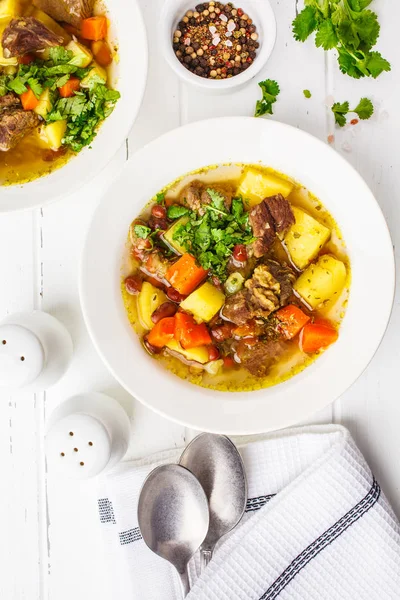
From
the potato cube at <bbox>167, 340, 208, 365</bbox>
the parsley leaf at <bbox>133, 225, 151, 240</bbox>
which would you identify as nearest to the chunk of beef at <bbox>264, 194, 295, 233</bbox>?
the parsley leaf at <bbox>133, 225, 151, 240</bbox>

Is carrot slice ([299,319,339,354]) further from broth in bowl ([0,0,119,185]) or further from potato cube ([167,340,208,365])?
broth in bowl ([0,0,119,185])

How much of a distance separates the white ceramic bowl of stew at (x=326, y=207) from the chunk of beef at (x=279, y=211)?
165 mm

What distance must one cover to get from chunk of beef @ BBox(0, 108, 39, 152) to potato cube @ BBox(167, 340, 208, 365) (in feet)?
4.06

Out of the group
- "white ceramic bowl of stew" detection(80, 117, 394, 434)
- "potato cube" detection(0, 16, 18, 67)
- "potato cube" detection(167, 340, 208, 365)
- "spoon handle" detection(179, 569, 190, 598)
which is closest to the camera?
"white ceramic bowl of stew" detection(80, 117, 394, 434)

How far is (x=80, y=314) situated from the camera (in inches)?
125

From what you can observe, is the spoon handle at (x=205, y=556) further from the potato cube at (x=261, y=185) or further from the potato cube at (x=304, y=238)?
the potato cube at (x=261, y=185)

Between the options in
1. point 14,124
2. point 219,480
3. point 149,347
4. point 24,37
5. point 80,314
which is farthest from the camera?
point 80,314

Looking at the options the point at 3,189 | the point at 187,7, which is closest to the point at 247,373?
the point at 3,189

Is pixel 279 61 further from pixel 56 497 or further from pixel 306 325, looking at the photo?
pixel 56 497

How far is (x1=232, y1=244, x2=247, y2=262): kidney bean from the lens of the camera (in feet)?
9.55

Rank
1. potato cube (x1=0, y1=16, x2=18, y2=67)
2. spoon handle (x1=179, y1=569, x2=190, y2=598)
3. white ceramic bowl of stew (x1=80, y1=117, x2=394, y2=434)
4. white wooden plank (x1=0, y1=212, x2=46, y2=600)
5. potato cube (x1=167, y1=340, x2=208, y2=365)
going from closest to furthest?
1. white ceramic bowl of stew (x1=80, y1=117, x2=394, y2=434)
2. potato cube (x1=0, y1=16, x2=18, y2=67)
3. potato cube (x1=167, y1=340, x2=208, y2=365)
4. spoon handle (x1=179, y1=569, x2=190, y2=598)
5. white wooden plank (x1=0, y1=212, x2=46, y2=600)

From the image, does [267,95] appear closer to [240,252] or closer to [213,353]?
[240,252]

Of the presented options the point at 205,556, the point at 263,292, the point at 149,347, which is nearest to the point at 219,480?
the point at 205,556

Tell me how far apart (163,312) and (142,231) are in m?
0.40
